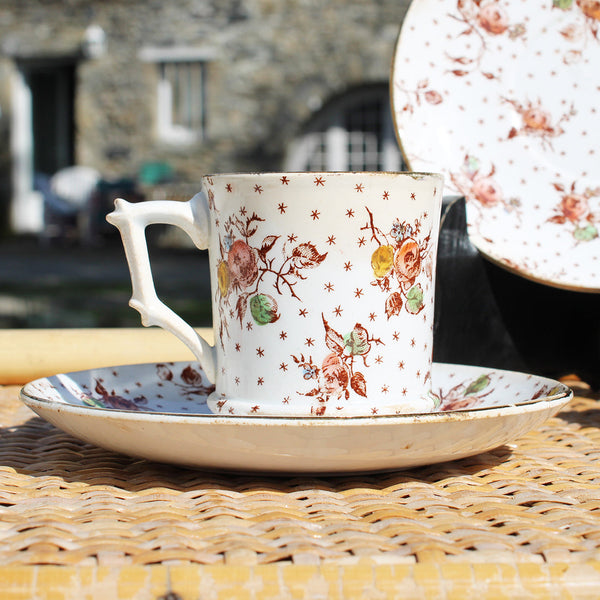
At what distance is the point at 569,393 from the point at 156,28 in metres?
9.94

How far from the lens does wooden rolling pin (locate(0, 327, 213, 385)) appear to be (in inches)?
39.9

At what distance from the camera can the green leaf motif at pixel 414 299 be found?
648mm

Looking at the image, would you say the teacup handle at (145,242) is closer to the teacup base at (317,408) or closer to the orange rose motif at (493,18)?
the teacup base at (317,408)

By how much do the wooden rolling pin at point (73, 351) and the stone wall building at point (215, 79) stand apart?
8.44m

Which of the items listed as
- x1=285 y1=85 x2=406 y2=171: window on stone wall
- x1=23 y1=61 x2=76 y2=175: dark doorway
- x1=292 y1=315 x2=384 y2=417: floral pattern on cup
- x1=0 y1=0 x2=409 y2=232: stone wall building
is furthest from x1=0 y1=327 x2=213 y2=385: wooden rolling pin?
x1=23 y1=61 x2=76 y2=175: dark doorway

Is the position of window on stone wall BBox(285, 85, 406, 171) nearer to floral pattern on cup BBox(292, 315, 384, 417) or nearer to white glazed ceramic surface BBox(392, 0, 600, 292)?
white glazed ceramic surface BBox(392, 0, 600, 292)

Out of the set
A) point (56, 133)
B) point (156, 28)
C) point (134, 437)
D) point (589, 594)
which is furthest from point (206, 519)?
point (56, 133)

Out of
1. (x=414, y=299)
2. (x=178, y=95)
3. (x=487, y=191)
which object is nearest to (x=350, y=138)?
(x=178, y=95)

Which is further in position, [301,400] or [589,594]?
[301,400]

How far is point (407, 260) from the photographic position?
64cm

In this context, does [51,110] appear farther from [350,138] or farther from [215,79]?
[350,138]

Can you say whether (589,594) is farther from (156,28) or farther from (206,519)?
(156,28)

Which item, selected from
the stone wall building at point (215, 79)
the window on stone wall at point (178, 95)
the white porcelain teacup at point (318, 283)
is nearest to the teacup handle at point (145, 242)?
the white porcelain teacup at point (318, 283)

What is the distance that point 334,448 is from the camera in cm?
53
